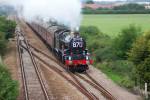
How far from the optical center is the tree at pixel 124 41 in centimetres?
3348

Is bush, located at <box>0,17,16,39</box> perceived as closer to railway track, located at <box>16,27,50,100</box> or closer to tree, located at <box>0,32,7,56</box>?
railway track, located at <box>16,27,50,100</box>

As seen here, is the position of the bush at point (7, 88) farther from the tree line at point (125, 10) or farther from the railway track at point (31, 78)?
the tree line at point (125, 10)

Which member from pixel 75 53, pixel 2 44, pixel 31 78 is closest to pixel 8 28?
pixel 2 44

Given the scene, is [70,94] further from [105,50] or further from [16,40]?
[16,40]

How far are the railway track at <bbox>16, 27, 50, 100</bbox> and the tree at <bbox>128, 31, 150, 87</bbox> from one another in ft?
16.6

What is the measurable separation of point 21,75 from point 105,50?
984cm

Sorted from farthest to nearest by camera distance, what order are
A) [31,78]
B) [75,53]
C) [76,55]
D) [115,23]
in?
[115,23] < [75,53] < [76,55] < [31,78]

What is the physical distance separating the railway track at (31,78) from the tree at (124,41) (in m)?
6.91

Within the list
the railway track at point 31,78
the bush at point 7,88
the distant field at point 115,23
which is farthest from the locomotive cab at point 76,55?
the distant field at point 115,23

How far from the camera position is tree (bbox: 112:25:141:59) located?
33478 millimetres

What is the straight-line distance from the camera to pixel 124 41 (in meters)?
33.8

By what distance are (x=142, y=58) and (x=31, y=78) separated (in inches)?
304

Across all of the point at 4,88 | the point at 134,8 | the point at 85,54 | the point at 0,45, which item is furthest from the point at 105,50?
the point at 134,8

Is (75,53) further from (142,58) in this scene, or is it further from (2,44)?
(2,44)
